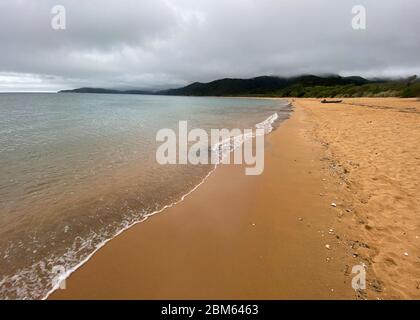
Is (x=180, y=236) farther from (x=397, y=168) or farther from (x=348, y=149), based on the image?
(x=348, y=149)

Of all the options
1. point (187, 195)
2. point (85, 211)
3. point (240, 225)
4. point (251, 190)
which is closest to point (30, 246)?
point (85, 211)

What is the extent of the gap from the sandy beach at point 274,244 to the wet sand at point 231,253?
0.02m

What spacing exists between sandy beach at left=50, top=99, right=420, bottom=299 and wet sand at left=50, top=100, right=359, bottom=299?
0.02 metres

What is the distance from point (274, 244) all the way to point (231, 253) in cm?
99

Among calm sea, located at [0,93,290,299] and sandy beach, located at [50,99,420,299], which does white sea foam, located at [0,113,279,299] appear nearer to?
calm sea, located at [0,93,290,299]

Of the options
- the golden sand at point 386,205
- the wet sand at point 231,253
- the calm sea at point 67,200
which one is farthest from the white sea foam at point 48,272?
the golden sand at point 386,205

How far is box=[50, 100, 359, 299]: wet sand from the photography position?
4.11 m

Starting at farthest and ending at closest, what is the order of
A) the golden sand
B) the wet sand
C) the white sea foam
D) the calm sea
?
the calm sea < the golden sand < the white sea foam < the wet sand

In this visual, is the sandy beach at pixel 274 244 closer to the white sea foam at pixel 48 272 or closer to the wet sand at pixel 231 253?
the wet sand at pixel 231 253

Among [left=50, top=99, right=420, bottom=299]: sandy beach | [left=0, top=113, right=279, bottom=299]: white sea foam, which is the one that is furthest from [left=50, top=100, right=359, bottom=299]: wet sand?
[left=0, top=113, right=279, bottom=299]: white sea foam

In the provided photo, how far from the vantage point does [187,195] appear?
810 centimetres

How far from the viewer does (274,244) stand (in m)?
5.29

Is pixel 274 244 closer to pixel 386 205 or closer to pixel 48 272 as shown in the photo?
pixel 386 205
